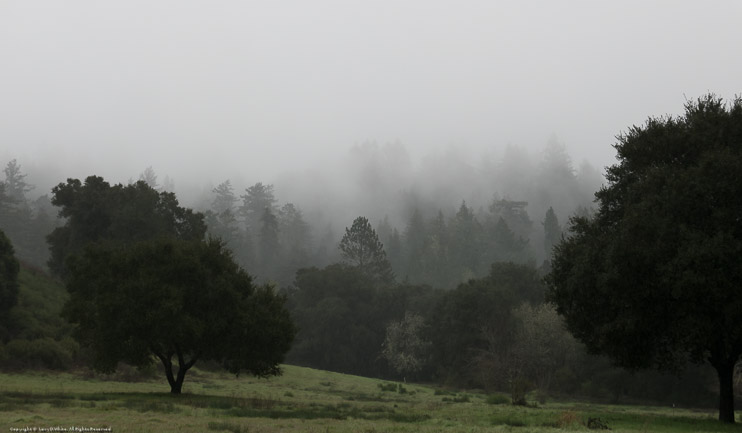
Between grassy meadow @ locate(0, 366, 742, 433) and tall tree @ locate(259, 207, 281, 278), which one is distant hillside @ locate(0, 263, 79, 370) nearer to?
grassy meadow @ locate(0, 366, 742, 433)

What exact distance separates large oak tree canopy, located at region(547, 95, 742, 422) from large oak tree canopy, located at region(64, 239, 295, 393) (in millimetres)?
20244

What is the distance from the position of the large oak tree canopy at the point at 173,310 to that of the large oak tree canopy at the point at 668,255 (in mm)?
20244

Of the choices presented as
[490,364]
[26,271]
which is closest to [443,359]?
[490,364]

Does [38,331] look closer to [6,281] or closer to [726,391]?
[6,281]

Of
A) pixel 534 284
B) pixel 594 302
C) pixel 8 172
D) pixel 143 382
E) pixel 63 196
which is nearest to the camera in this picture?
pixel 594 302

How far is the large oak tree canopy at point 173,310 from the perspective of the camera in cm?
3962

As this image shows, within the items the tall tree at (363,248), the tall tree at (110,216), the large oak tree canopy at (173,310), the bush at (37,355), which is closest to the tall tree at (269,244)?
the tall tree at (363,248)

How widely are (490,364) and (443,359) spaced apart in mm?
14518

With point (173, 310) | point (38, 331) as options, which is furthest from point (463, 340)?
point (173, 310)

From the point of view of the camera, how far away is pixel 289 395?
5116 centimetres

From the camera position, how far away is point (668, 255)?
92.8 feet

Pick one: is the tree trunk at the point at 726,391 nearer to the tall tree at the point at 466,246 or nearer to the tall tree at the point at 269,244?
the tall tree at the point at 466,246

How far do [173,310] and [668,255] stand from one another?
93.2 ft

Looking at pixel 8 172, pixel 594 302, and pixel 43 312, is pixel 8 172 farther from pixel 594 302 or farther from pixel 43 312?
pixel 594 302
